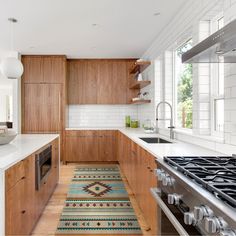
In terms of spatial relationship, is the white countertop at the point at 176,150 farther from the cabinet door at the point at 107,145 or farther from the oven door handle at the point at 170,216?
the cabinet door at the point at 107,145

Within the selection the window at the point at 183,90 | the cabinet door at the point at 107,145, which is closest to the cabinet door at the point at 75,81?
the cabinet door at the point at 107,145

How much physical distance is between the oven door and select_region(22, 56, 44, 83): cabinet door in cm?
483

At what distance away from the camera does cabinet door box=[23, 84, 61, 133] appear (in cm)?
586

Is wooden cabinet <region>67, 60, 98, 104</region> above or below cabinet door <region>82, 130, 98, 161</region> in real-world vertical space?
above

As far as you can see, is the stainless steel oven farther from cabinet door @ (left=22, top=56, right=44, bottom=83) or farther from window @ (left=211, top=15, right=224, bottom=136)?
cabinet door @ (left=22, top=56, right=44, bottom=83)

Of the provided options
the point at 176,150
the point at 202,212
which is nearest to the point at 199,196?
the point at 202,212

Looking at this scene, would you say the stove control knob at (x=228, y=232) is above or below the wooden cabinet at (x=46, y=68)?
below

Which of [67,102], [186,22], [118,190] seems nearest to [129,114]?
[67,102]

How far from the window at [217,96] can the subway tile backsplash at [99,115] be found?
12.7ft

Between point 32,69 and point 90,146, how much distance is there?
2240 millimetres

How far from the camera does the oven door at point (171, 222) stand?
44.3 inches

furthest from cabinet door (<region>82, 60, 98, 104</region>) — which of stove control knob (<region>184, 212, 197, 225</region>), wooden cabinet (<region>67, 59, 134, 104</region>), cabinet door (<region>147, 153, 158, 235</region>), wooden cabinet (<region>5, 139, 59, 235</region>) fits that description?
stove control knob (<region>184, 212, 197, 225</region>)

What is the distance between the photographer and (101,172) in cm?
509

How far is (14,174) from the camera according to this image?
74.9 inches
